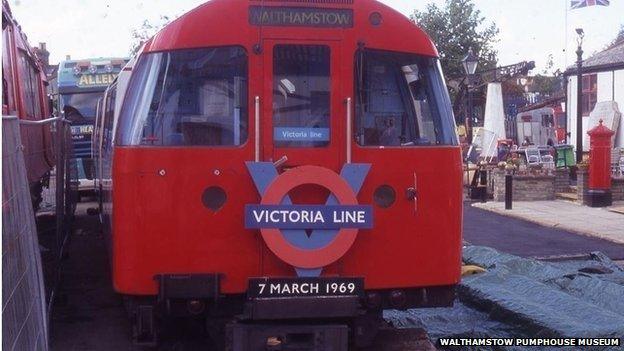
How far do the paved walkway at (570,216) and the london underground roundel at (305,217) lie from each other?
9.97 meters

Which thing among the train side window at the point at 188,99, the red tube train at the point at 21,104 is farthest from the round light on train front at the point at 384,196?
the red tube train at the point at 21,104

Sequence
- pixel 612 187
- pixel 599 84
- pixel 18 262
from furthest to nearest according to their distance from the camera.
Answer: pixel 599 84
pixel 612 187
pixel 18 262

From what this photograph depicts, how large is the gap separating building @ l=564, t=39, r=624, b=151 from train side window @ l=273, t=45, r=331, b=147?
1241 inches

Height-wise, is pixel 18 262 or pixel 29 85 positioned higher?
pixel 29 85

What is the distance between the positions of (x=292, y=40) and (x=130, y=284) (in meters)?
2.10

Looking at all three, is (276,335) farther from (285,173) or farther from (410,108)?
(410,108)

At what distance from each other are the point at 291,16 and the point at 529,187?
17990mm

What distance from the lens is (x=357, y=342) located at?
6781 mm

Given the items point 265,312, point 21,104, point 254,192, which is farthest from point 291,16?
point 21,104

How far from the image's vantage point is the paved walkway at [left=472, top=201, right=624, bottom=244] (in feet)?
54.1

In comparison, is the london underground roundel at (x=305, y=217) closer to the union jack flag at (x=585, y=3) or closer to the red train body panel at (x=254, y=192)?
the red train body panel at (x=254, y=192)

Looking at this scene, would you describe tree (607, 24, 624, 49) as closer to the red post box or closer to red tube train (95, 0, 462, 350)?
the red post box

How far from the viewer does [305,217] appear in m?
6.22

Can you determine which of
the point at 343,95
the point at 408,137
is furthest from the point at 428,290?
the point at 343,95
